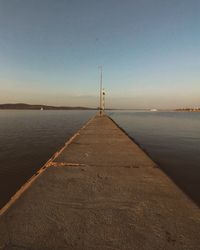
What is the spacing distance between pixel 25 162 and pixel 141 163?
624 cm

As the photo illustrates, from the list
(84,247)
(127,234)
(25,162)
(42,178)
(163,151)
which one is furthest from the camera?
(163,151)

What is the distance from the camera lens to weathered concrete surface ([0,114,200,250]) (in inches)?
103

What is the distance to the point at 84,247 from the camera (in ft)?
8.26

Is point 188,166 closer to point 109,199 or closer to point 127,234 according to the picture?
point 109,199

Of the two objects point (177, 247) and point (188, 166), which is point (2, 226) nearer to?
point (177, 247)

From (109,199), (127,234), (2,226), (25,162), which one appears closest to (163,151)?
(25,162)

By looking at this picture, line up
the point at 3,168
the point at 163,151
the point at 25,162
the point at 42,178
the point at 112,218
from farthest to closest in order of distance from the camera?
1. the point at 163,151
2. the point at 25,162
3. the point at 3,168
4. the point at 42,178
5. the point at 112,218

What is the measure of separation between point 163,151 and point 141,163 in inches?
243

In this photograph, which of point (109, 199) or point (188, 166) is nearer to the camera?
point (109, 199)

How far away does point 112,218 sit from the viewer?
3.15 m

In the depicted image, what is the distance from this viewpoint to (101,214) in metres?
3.27

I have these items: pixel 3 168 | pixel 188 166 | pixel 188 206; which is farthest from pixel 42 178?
pixel 188 166

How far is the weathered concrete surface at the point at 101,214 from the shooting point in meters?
2.62

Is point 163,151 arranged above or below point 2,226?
below
